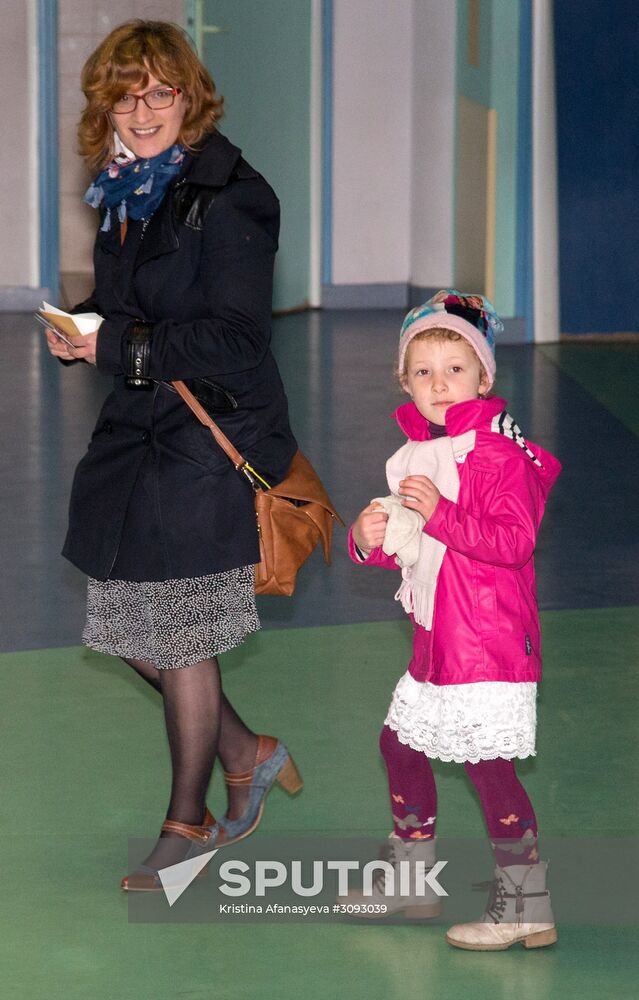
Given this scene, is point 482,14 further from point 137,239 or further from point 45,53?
point 137,239

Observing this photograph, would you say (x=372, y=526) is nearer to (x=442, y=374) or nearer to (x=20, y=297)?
(x=442, y=374)

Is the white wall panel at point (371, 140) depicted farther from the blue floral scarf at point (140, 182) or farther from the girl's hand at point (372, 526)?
the girl's hand at point (372, 526)

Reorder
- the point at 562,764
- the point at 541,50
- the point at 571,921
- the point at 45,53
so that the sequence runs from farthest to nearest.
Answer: the point at 45,53 → the point at 541,50 → the point at 562,764 → the point at 571,921

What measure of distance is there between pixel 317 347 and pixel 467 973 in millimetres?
7285

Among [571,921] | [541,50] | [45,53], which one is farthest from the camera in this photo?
[45,53]

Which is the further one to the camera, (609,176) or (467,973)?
(609,176)

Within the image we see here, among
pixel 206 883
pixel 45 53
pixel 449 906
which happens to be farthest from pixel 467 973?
pixel 45 53

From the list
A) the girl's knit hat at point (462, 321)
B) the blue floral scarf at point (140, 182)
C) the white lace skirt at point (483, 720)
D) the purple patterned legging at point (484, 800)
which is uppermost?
the blue floral scarf at point (140, 182)

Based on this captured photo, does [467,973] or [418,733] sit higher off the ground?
[418,733]

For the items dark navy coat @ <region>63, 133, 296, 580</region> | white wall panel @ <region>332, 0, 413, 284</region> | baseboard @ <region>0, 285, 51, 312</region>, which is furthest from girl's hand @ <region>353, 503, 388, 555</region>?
white wall panel @ <region>332, 0, 413, 284</region>

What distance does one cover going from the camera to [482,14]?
380 inches

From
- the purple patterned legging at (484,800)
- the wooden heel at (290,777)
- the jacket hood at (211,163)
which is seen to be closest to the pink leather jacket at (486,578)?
the purple patterned legging at (484,800)

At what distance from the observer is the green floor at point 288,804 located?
2441mm

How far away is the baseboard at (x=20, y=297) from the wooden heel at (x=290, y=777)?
8461mm
